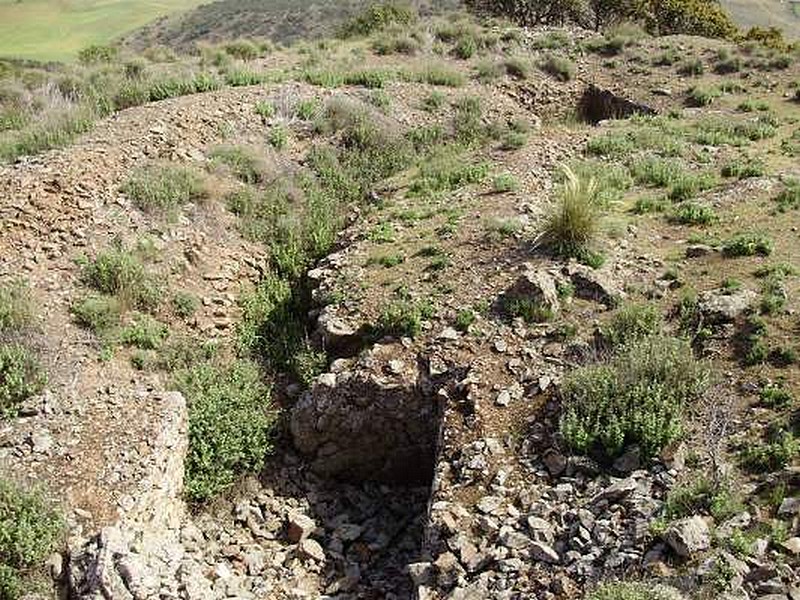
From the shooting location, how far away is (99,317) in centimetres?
782

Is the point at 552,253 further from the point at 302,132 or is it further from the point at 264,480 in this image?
the point at 302,132

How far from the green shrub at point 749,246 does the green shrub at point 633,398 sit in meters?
2.12

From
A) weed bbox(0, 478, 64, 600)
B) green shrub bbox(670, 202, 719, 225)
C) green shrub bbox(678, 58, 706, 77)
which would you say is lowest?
weed bbox(0, 478, 64, 600)

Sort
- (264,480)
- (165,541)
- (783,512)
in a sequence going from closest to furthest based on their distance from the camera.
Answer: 1. (783,512)
2. (165,541)
3. (264,480)

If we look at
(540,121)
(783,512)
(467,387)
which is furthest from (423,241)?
(540,121)

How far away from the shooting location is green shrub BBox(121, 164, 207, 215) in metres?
9.52

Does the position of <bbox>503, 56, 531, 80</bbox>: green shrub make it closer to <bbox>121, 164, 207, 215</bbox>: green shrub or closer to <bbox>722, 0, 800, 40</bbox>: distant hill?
<bbox>121, 164, 207, 215</bbox>: green shrub

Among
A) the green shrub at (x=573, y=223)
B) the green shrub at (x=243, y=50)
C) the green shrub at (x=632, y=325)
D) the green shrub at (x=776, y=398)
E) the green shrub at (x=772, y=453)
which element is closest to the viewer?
the green shrub at (x=772, y=453)

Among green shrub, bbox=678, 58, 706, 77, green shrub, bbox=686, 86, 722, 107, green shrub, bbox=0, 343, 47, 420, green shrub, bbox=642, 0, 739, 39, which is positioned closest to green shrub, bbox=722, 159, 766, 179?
green shrub, bbox=686, 86, 722, 107

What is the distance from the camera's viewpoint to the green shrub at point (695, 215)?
892 cm

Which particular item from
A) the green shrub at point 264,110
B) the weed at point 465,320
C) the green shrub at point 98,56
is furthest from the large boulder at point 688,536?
the green shrub at point 98,56

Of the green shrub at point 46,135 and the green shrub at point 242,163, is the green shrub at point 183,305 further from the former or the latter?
the green shrub at point 46,135

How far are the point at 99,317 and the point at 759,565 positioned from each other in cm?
665

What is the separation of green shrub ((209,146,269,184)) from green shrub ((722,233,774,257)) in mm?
6606
